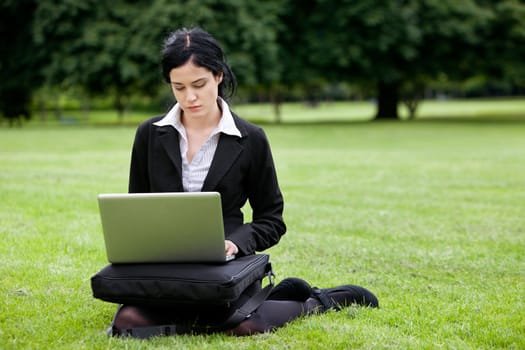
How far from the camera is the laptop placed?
3.35 metres

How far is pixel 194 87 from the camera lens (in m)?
3.72

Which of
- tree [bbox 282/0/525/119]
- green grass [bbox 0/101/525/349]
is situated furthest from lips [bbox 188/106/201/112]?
tree [bbox 282/0/525/119]

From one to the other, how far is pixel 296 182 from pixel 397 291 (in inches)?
240

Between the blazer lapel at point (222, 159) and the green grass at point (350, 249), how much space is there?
2.74 feet

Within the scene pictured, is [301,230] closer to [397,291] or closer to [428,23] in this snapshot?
[397,291]

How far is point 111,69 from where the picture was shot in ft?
83.1

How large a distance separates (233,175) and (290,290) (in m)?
0.76

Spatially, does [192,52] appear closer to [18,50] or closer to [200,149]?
[200,149]

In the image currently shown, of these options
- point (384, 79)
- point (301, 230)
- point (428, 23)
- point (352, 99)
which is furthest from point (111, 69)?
point (352, 99)

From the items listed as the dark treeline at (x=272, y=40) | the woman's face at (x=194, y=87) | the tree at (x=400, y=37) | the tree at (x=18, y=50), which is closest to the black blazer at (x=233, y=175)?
the woman's face at (x=194, y=87)

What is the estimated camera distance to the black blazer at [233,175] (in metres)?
3.85

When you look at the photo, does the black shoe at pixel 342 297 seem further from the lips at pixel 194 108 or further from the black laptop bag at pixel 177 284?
the lips at pixel 194 108

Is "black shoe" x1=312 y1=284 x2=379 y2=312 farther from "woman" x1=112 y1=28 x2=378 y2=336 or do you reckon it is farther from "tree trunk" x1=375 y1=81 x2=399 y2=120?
"tree trunk" x1=375 y1=81 x2=399 y2=120

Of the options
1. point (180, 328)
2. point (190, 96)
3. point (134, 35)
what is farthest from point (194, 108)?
point (134, 35)
